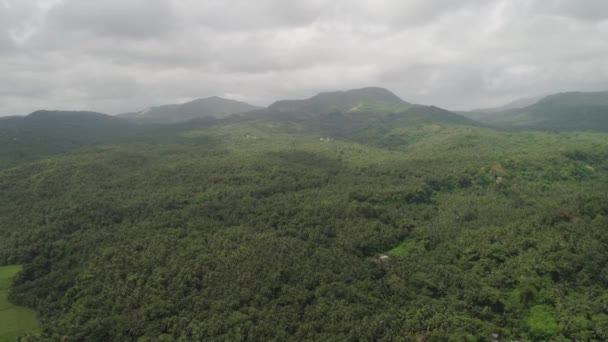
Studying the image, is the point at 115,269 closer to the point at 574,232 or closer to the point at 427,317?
the point at 427,317

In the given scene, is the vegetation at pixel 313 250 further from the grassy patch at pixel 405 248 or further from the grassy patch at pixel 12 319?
the grassy patch at pixel 12 319

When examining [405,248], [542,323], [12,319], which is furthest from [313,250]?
[12,319]

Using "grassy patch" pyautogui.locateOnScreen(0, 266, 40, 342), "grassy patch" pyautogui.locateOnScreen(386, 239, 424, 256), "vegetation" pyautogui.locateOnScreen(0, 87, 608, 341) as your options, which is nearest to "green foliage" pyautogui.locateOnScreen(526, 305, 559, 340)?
"vegetation" pyautogui.locateOnScreen(0, 87, 608, 341)

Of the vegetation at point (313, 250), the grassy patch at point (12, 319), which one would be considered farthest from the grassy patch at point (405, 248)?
the grassy patch at point (12, 319)

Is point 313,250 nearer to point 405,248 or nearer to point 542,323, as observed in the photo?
point 405,248

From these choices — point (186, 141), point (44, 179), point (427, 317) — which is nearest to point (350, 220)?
point (427, 317)

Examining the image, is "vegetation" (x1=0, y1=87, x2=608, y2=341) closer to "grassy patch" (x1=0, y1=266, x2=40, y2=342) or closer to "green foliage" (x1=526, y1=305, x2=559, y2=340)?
"green foliage" (x1=526, y1=305, x2=559, y2=340)
